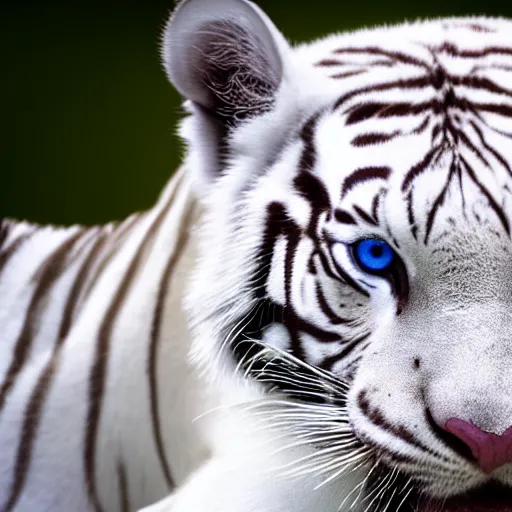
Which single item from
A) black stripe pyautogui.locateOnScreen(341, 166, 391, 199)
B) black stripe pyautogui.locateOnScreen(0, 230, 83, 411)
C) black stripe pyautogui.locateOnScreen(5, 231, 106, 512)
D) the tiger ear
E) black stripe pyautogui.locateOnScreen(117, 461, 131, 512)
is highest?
the tiger ear

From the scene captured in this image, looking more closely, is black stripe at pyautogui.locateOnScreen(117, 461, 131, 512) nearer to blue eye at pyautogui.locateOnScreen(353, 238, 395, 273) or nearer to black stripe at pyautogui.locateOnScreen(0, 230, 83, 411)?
black stripe at pyautogui.locateOnScreen(0, 230, 83, 411)

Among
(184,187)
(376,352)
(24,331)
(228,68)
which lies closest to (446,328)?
(376,352)

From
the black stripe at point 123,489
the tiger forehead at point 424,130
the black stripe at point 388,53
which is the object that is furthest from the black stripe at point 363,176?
the black stripe at point 123,489

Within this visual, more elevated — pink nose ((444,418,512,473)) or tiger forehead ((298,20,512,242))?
tiger forehead ((298,20,512,242))

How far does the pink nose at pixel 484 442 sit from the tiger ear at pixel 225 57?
0.33 m

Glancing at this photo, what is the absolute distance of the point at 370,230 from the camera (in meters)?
0.61

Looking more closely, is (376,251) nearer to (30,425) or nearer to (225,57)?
(225,57)

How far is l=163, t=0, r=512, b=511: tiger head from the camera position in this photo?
56cm

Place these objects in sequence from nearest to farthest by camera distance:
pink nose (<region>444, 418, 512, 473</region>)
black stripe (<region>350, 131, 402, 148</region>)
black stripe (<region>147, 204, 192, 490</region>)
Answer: pink nose (<region>444, 418, 512, 473</region>) → black stripe (<region>350, 131, 402, 148</region>) → black stripe (<region>147, 204, 192, 490</region>)

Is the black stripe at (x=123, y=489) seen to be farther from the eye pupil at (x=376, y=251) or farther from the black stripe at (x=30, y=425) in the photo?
the eye pupil at (x=376, y=251)

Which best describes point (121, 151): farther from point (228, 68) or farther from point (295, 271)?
point (295, 271)

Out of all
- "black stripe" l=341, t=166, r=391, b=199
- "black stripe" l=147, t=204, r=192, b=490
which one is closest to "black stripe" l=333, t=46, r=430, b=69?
"black stripe" l=341, t=166, r=391, b=199

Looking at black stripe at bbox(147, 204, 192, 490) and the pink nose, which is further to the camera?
black stripe at bbox(147, 204, 192, 490)

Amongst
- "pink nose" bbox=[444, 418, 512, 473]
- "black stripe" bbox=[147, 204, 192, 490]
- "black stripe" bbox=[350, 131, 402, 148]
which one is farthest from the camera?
"black stripe" bbox=[147, 204, 192, 490]
